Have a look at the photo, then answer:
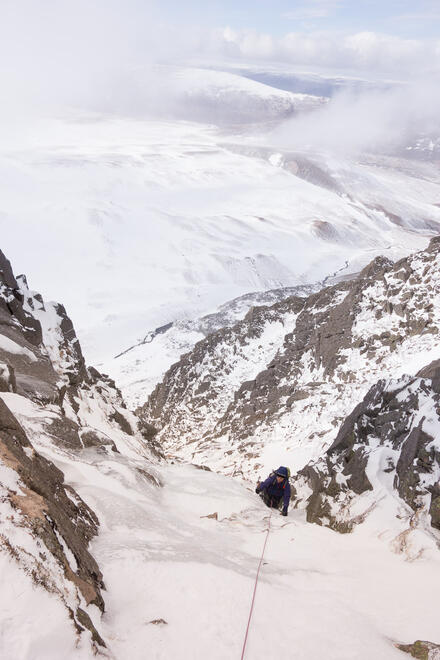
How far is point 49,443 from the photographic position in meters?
10.2

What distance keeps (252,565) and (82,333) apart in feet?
267

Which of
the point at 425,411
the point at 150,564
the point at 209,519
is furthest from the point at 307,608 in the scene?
the point at 425,411

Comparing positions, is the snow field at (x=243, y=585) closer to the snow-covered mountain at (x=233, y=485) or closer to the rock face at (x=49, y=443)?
the snow-covered mountain at (x=233, y=485)

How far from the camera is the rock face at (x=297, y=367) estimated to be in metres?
24.9

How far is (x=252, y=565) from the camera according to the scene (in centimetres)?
743

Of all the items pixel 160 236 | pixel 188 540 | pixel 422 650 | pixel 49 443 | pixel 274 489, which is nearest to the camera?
pixel 422 650

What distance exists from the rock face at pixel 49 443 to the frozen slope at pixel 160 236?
5356cm

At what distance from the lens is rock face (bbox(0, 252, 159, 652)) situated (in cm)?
445

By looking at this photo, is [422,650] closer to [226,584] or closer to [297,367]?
[226,584]

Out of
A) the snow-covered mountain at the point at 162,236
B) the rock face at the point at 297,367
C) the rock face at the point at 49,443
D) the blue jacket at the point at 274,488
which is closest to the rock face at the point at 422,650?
the rock face at the point at 49,443

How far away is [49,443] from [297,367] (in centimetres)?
2411

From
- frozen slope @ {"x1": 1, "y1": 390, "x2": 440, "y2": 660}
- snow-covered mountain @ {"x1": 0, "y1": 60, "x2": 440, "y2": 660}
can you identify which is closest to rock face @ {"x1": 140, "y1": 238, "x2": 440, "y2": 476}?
snow-covered mountain @ {"x1": 0, "y1": 60, "x2": 440, "y2": 660}

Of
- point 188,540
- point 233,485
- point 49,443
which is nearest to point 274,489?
point 233,485

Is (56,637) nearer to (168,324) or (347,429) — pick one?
(347,429)
